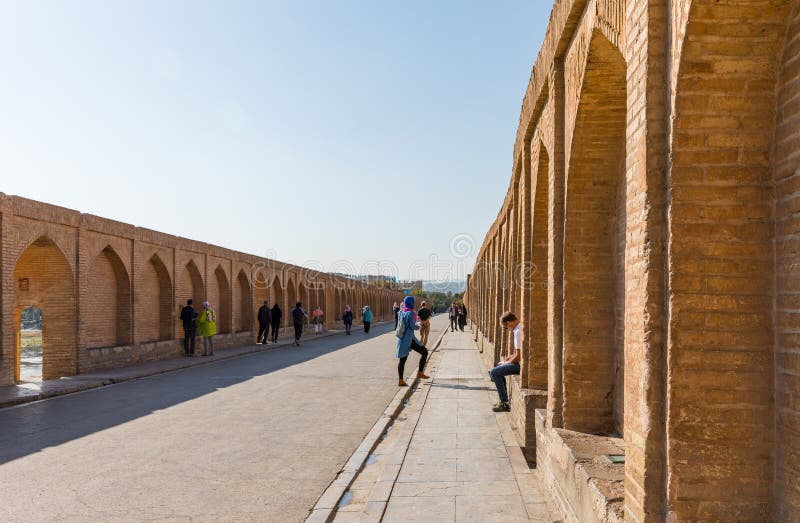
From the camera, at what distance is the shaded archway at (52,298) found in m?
14.1

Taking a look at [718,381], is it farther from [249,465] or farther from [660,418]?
[249,465]

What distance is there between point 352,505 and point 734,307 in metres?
3.54

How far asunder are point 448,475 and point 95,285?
40.0ft

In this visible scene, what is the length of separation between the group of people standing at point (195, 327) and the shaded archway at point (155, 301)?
49cm

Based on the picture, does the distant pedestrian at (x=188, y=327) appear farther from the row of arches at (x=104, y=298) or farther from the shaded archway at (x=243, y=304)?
the shaded archway at (x=243, y=304)

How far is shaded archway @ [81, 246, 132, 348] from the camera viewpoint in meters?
15.1

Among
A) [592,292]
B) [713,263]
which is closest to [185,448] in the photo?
[592,292]

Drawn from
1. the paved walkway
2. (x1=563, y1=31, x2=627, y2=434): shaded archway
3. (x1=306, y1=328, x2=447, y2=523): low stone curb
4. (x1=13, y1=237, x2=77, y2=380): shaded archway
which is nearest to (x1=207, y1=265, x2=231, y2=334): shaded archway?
(x1=13, y1=237, x2=77, y2=380): shaded archway

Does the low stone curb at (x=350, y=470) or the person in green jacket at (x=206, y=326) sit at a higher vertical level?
the person in green jacket at (x=206, y=326)

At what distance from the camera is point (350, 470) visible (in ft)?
20.8

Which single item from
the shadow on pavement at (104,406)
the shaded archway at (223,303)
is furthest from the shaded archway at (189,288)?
the shadow on pavement at (104,406)

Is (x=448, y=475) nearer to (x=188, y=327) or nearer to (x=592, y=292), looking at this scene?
(x=592, y=292)

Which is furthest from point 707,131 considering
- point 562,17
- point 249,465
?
point 249,465

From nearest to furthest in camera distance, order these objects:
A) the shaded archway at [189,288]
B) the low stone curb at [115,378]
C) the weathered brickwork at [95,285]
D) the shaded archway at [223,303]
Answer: the low stone curb at [115,378] < the weathered brickwork at [95,285] < the shaded archway at [189,288] < the shaded archway at [223,303]
